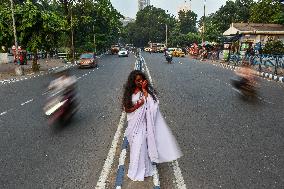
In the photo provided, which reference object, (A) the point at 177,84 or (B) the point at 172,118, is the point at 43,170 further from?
(A) the point at 177,84

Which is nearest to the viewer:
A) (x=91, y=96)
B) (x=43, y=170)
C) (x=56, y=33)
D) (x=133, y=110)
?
(x=133, y=110)

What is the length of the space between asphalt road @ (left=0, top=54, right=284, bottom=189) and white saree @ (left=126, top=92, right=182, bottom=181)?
407 millimetres

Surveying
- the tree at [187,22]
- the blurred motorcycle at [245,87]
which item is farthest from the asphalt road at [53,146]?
the tree at [187,22]

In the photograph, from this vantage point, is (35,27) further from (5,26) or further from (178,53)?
(178,53)

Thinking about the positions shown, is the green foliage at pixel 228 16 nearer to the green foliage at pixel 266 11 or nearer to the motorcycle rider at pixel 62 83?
the green foliage at pixel 266 11

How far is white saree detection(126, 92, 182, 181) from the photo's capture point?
509 centimetres

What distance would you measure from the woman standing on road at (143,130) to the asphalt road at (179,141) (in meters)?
0.43

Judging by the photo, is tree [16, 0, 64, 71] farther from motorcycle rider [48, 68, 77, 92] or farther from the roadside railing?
motorcycle rider [48, 68, 77, 92]

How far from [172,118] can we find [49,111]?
3.58 metres

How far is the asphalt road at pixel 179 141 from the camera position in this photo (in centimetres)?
542

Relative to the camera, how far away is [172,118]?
9688mm

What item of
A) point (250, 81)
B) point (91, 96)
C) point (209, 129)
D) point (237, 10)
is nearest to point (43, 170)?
point (209, 129)

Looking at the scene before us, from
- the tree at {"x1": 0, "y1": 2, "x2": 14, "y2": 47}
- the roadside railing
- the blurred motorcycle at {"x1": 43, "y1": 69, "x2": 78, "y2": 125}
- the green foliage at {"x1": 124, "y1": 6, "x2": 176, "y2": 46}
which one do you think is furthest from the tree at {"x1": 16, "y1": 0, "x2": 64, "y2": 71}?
the green foliage at {"x1": 124, "y1": 6, "x2": 176, "y2": 46}

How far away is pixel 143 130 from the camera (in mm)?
5105
